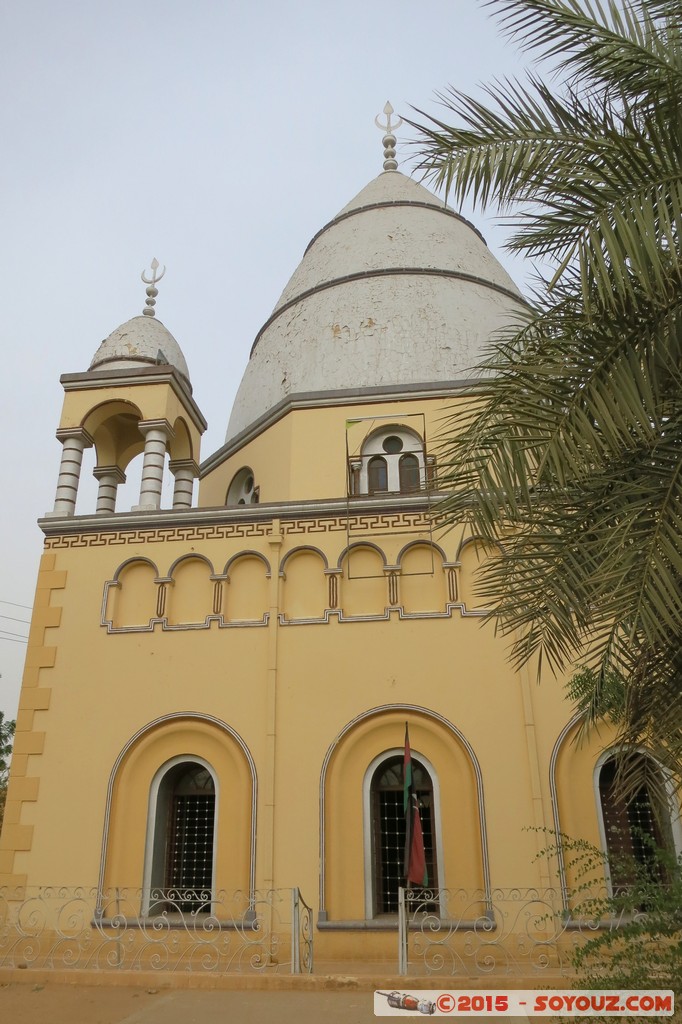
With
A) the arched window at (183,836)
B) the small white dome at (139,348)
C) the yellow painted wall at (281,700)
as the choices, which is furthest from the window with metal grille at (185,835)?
the small white dome at (139,348)

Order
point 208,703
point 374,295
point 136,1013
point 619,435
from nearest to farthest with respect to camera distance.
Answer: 1. point 619,435
2. point 136,1013
3. point 208,703
4. point 374,295

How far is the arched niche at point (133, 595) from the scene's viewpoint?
10.7 metres

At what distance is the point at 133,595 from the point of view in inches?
429

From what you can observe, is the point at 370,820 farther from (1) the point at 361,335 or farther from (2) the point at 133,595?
(1) the point at 361,335

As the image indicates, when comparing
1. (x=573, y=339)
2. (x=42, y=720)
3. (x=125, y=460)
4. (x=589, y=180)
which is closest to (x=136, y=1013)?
(x=42, y=720)

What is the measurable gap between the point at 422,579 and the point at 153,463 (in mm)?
4149

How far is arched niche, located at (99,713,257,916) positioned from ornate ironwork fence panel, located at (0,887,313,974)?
136mm

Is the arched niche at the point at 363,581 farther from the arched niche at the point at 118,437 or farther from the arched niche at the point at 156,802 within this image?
the arched niche at the point at 118,437

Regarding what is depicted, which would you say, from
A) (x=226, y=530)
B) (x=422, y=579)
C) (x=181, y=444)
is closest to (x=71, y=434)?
(x=181, y=444)

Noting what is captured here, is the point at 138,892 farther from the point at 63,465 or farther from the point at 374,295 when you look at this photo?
the point at 374,295

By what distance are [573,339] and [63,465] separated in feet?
29.0

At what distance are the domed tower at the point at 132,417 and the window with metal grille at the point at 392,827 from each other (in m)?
4.73

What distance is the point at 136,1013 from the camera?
6.38 meters

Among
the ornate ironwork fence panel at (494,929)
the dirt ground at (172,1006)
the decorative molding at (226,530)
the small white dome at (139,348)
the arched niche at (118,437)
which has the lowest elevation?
the dirt ground at (172,1006)
